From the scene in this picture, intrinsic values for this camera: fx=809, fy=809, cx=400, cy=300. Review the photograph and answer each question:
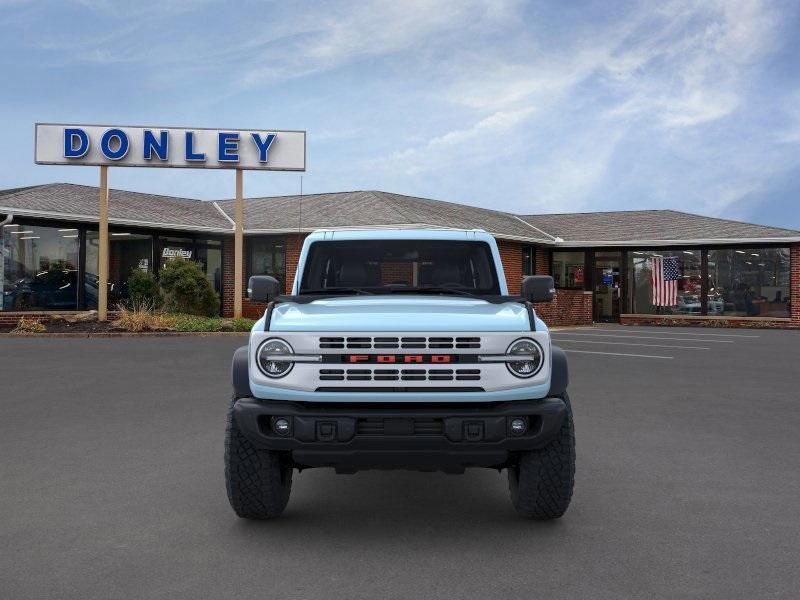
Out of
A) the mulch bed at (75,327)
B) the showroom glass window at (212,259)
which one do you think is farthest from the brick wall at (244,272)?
the mulch bed at (75,327)

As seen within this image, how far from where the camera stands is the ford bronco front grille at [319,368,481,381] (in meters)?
4.58

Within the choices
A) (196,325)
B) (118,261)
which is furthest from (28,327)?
(118,261)

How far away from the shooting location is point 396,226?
27.1 meters

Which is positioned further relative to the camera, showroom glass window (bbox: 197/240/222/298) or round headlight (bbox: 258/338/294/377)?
showroom glass window (bbox: 197/240/222/298)

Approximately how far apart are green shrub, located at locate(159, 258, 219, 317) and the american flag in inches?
669

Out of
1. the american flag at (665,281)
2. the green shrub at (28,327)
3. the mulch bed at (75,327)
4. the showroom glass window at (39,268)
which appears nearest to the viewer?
the green shrub at (28,327)

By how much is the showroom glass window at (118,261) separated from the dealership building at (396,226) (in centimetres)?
4

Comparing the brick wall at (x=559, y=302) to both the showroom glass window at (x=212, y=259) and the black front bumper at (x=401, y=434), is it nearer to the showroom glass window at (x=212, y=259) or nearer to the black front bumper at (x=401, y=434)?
the showroom glass window at (x=212, y=259)

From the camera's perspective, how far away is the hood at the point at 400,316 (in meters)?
4.66

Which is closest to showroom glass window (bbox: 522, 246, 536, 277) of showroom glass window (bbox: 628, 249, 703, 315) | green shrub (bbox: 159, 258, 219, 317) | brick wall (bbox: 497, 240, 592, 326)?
brick wall (bbox: 497, 240, 592, 326)

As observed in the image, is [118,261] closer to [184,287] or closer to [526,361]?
[184,287]

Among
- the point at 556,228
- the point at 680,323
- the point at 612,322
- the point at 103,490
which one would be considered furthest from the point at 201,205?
the point at 103,490

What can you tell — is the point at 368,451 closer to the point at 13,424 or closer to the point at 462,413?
the point at 462,413

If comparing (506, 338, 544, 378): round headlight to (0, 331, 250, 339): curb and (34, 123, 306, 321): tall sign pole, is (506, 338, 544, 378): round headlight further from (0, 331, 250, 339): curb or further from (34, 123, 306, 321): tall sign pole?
(34, 123, 306, 321): tall sign pole
